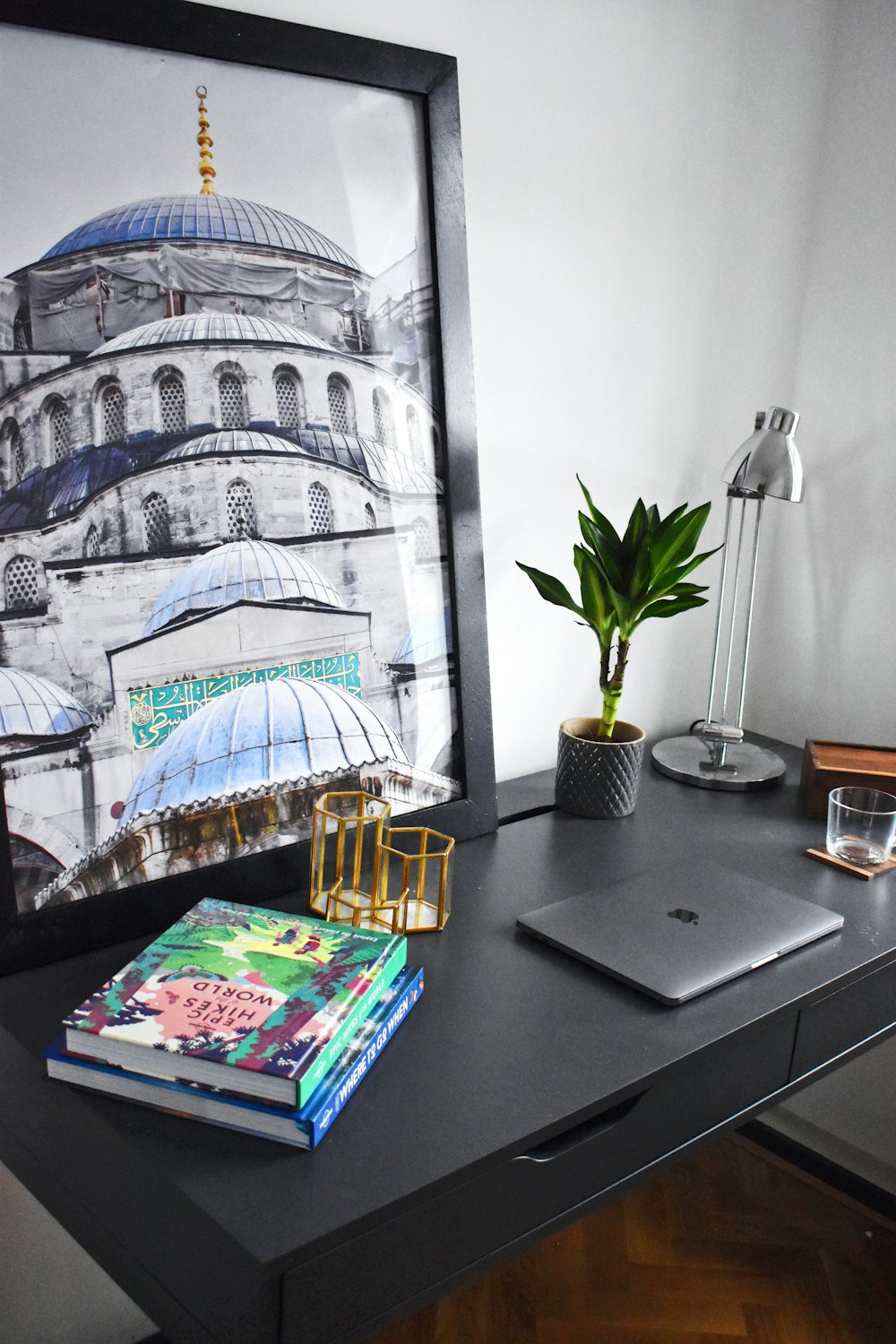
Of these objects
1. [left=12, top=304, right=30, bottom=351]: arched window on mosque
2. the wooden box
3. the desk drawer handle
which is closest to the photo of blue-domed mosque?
[left=12, top=304, right=30, bottom=351]: arched window on mosque

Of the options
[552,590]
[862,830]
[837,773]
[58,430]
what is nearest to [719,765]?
[837,773]

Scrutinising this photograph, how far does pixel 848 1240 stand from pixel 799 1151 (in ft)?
0.57

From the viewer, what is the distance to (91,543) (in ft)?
3.53

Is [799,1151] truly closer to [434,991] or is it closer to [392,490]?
[434,991]

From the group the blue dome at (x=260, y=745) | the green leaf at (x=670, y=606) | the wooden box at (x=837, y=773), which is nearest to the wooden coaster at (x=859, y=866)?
the wooden box at (x=837, y=773)

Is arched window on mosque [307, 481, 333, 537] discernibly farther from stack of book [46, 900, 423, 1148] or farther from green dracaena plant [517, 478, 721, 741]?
stack of book [46, 900, 423, 1148]

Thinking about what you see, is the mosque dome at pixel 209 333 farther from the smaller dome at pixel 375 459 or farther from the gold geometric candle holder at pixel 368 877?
the gold geometric candle holder at pixel 368 877

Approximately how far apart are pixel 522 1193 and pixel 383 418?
825 millimetres

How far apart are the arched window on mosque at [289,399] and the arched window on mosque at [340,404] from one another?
0.04 metres

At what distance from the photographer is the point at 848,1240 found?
1.81 meters

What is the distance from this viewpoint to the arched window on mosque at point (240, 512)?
1.16 meters

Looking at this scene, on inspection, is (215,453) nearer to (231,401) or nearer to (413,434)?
(231,401)

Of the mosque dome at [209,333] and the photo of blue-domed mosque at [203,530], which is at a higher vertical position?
the mosque dome at [209,333]

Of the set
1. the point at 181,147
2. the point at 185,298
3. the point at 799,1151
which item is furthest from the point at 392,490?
the point at 799,1151
